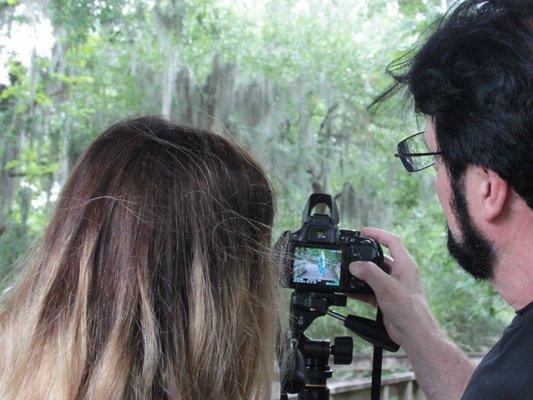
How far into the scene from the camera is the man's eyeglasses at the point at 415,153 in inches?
43.9

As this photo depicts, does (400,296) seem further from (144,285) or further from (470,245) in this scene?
(144,285)

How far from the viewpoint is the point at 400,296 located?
143 cm

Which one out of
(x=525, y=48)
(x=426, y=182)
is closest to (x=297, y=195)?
(x=426, y=182)

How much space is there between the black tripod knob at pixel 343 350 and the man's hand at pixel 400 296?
0.34ft

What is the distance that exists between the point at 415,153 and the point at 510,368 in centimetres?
41

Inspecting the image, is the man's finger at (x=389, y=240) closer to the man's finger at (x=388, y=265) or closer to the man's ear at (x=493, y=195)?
the man's finger at (x=388, y=265)

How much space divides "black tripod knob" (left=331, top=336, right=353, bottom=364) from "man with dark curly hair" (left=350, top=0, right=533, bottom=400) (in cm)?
46

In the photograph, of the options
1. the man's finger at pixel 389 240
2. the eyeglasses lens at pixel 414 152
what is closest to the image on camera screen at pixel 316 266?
the man's finger at pixel 389 240

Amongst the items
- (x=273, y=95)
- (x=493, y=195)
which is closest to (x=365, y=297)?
(x=493, y=195)

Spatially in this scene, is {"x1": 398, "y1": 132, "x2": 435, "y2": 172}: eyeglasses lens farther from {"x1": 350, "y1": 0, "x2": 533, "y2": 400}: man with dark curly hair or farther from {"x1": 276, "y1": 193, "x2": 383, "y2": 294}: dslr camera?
{"x1": 276, "y1": 193, "x2": 383, "y2": 294}: dslr camera

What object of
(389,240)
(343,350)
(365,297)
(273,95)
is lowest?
(343,350)

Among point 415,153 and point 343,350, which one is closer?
point 415,153

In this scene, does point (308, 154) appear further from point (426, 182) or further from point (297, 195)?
point (426, 182)

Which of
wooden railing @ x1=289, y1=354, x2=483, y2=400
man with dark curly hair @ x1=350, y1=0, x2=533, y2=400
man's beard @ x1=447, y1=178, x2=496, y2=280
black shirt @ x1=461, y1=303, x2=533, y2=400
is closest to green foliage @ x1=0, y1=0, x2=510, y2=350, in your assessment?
wooden railing @ x1=289, y1=354, x2=483, y2=400
